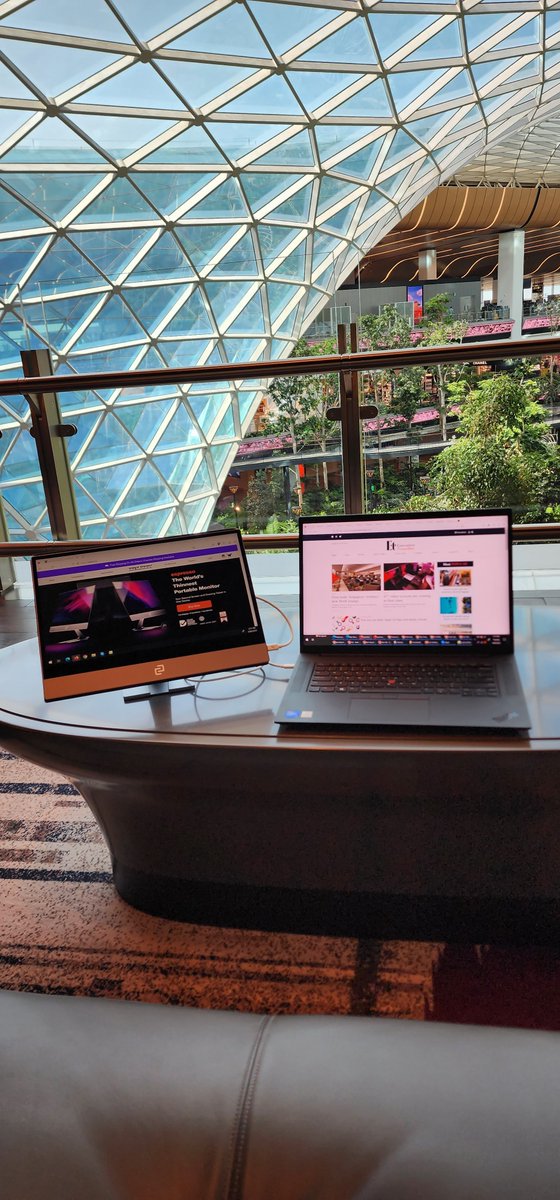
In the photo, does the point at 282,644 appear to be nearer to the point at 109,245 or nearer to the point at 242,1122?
the point at 242,1122

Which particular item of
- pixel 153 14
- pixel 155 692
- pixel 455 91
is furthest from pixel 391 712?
pixel 455 91

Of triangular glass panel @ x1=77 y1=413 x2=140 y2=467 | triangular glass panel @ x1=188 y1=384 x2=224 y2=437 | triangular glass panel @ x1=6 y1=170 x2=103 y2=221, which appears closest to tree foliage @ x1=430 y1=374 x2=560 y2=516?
triangular glass panel @ x1=77 y1=413 x2=140 y2=467

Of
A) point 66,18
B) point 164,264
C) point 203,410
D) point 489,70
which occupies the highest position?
point 489,70

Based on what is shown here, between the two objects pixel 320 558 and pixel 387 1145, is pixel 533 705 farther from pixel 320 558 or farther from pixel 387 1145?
pixel 387 1145

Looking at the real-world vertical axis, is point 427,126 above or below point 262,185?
above

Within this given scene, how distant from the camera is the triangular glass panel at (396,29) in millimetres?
12953

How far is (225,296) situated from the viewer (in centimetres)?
1520

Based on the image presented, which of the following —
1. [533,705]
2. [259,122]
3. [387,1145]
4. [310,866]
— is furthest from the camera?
[259,122]

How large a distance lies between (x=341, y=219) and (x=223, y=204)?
3.95 m

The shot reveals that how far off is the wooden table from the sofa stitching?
606mm

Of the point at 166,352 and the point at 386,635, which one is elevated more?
the point at 166,352

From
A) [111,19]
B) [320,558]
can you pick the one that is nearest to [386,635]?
[320,558]

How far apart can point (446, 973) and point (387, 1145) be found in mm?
1143

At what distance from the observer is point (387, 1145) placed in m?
0.92
